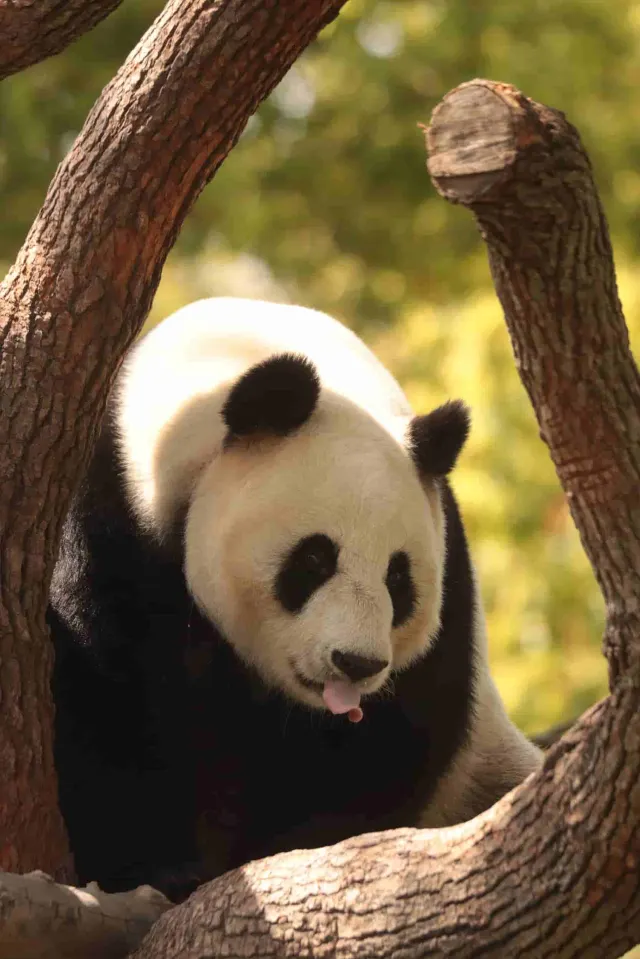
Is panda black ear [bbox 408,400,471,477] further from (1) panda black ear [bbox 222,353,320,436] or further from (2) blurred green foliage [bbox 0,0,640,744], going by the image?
(2) blurred green foliage [bbox 0,0,640,744]

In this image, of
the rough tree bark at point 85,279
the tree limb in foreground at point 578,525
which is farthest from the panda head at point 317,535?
the tree limb in foreground at point 578,525

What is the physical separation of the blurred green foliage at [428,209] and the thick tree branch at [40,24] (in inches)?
179

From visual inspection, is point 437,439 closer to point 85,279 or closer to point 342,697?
point 342,697

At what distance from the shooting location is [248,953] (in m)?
2.25

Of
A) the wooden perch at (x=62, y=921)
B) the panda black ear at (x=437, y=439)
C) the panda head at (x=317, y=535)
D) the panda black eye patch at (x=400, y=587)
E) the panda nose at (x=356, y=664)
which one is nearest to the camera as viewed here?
the wooden perch at (x=62, y=921)

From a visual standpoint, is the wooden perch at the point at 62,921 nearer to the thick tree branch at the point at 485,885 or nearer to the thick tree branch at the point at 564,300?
the thick tree branch at the point at 485,885

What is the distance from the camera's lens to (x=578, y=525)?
6.54 feet

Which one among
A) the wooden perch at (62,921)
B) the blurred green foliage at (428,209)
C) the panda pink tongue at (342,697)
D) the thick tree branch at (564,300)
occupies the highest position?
the blurred green foliage at (428,209)

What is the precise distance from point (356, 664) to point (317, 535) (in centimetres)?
31

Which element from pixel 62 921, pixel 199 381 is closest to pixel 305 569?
pixel 199 381

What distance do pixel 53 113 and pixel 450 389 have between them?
3.58 meters

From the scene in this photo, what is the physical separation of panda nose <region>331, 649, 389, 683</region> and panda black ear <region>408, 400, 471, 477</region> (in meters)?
0.55

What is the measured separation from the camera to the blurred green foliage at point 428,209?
7062 mm

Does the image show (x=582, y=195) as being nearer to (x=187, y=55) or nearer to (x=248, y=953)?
(x=187, y=55)
